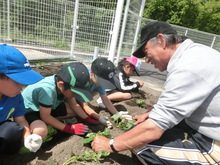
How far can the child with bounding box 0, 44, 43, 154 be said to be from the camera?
1494 mm

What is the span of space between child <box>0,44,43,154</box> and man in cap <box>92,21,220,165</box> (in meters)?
0.69

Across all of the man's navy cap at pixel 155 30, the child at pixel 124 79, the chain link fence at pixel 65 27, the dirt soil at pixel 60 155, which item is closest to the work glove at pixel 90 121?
the dirt soil at pixel 60 155

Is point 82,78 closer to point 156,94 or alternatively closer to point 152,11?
point 156,94

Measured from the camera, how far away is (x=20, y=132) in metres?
1.82

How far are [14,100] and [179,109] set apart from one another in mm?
1436

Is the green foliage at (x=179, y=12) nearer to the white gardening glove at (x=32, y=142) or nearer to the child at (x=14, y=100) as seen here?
the child at (x=14, y=100)

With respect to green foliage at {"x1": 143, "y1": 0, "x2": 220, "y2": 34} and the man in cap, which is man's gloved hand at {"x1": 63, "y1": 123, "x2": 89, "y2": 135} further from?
green foliage at {"x1": 143, "y1": 0, "x2": 220, "y2": 34}

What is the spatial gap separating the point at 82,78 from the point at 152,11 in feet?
62.5

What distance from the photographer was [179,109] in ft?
4.65

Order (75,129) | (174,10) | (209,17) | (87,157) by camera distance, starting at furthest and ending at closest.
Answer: (209,17) → (174,10) → (75,129) → (87,157)

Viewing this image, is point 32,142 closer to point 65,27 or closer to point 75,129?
point 75,129

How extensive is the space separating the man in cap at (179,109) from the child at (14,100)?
69 centimetres

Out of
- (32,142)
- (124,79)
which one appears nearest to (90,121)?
(32,142)

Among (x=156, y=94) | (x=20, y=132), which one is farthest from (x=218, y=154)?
(x=156, y=94)
